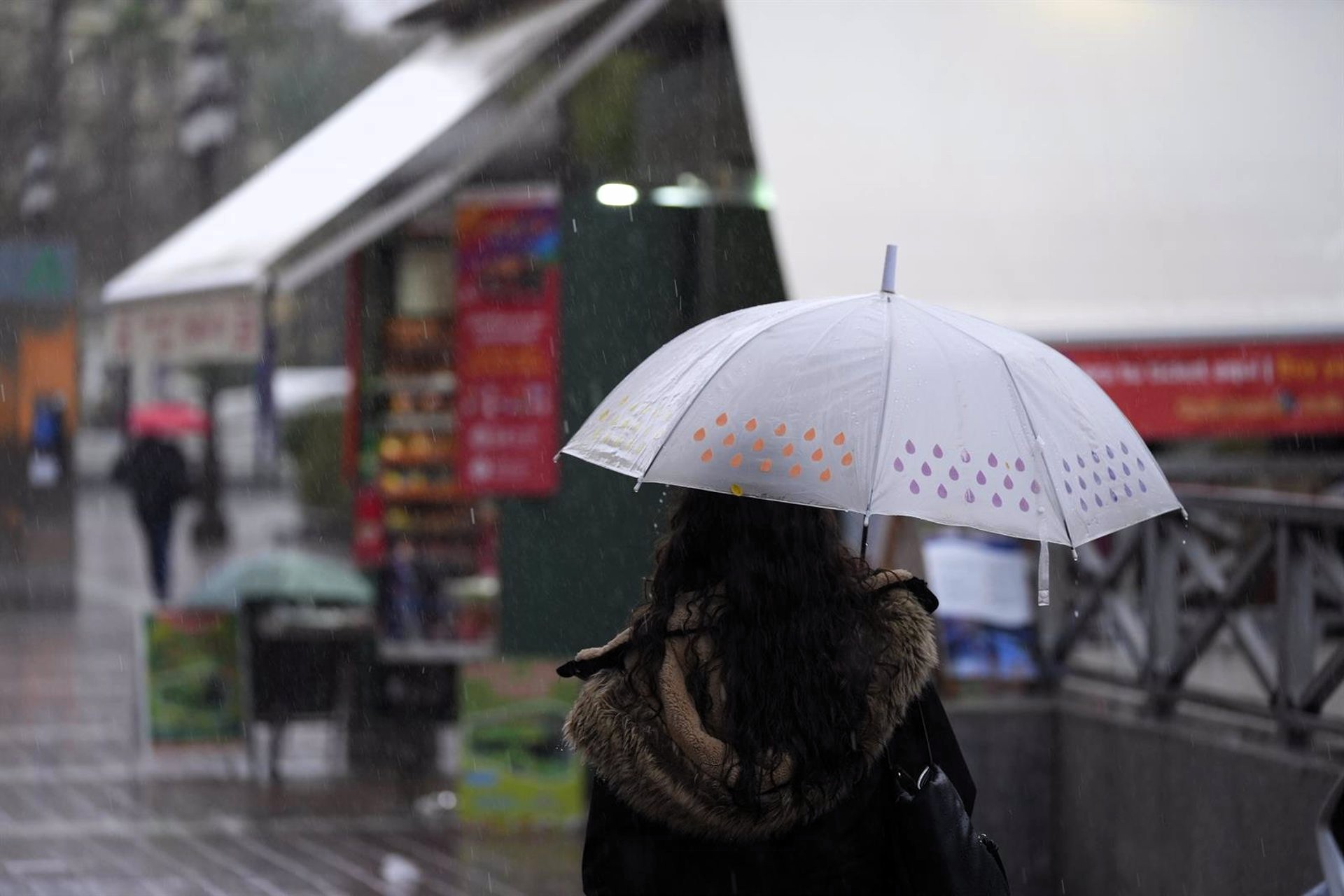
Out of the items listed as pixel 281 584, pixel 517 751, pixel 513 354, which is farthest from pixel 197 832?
pixel 513 354

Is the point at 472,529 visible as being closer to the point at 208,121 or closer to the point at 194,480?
the point at 208,121

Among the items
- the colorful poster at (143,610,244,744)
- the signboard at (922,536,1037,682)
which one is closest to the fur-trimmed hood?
the signboard at (922,536,1037,682)

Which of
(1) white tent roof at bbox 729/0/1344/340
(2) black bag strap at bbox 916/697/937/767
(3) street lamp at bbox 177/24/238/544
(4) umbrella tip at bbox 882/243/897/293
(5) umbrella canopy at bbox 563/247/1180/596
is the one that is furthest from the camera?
(3) street lamp at bbox 177/24/238/544

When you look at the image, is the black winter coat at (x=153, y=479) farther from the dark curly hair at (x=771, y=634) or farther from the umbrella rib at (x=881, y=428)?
the dark curly hair at (x=771, y=634)

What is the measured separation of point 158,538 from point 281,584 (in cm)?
960

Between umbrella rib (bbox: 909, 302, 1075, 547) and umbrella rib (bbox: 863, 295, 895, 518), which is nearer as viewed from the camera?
umbrella rib (bbox: 863, 295, 895, 518)

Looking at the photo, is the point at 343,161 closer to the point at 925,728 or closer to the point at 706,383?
the point at 706,383

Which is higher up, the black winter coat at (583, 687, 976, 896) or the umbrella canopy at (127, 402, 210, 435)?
the umbrella canopy at (127, 402, 210, 435)

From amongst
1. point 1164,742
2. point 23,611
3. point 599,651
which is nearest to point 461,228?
point 1164,742

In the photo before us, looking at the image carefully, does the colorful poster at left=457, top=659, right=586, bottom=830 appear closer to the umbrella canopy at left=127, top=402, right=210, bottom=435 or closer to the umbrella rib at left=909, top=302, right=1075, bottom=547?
the umbrella rib at left=909, top=302, right=1075, bottom=547

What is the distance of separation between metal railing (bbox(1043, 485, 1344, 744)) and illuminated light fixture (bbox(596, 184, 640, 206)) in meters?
3.01

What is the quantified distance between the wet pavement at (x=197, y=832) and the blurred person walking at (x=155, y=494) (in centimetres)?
589

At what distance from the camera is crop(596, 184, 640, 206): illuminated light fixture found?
30.8 feet

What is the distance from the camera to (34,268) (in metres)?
19.4
